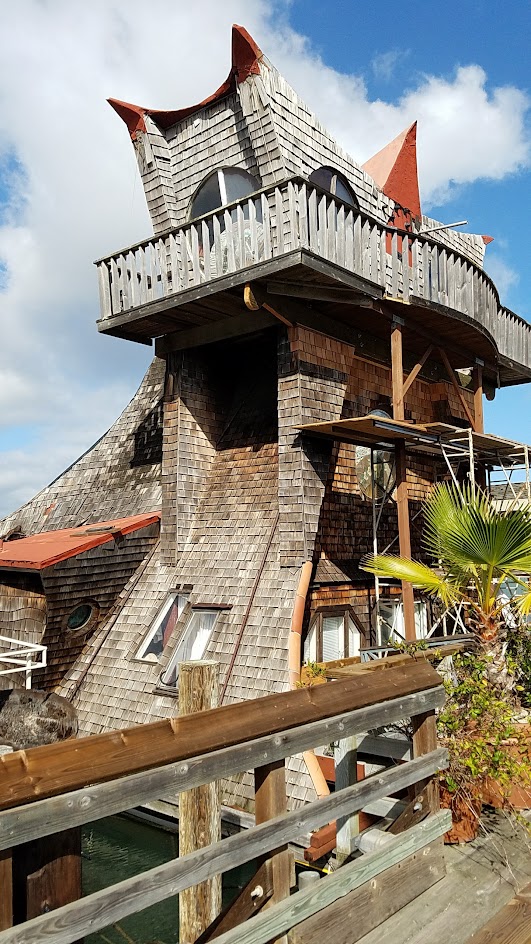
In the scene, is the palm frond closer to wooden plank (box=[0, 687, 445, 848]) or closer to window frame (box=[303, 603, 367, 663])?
wooden plank (box=[0, 687, 445, 848])

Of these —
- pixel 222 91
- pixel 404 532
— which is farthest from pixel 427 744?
pixel 222 91

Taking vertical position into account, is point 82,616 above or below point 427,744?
below

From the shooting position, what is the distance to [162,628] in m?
11.2

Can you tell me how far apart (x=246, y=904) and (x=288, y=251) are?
812 centimetres

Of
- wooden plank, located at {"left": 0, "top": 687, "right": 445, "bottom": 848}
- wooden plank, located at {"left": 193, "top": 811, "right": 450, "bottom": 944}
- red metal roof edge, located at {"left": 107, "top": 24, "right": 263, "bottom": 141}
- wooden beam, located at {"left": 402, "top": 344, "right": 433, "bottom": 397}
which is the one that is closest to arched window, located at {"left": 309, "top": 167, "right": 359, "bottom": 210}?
red metal roof edge, located at {"left": 107, "top": 24, "right": 263, "bottom": 141}

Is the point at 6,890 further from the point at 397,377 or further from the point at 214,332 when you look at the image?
the point at 214,332

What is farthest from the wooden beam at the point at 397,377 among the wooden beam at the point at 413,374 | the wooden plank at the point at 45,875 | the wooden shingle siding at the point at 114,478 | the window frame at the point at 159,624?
the wooden plank at the point at 45,875

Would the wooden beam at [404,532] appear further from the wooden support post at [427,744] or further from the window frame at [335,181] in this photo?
the wooden support post at [427,744]

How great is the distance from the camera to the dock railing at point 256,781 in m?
2.29

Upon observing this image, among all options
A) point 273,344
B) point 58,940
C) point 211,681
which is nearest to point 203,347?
point 273,344

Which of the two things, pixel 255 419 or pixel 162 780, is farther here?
pixel 255 419

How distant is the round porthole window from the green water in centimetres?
339

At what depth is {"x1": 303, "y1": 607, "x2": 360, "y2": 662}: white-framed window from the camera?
34.9 ft

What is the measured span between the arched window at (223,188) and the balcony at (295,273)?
81 centimetres
